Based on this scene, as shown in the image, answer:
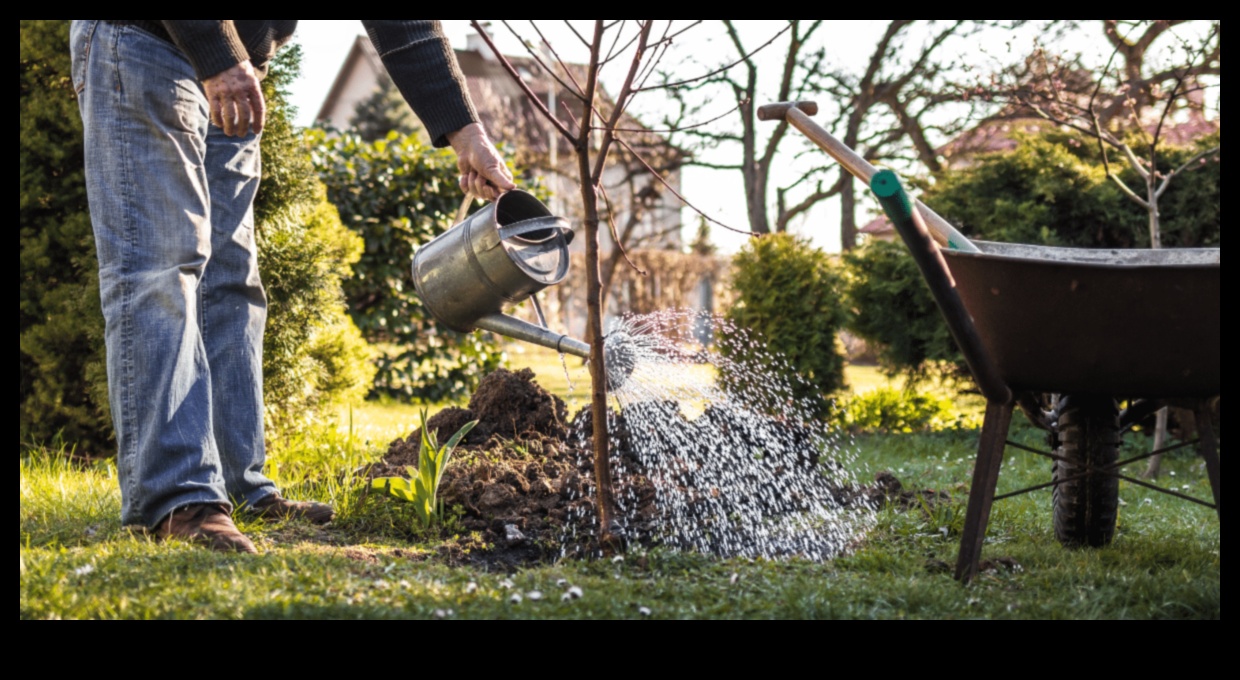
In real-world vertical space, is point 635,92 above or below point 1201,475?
above

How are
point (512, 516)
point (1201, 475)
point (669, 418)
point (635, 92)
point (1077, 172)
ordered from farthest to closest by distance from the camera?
point (1077, 172)
point (1201, 475)
point (669, 418)
point (512, 516)
point (635, 92)

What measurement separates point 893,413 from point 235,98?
158 inches

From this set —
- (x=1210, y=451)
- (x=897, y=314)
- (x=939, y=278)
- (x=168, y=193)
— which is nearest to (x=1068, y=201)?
(x=897, y=314)

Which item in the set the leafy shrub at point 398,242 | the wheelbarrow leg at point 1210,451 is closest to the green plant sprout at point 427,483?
the wheelbarrow leg at point 1210,451

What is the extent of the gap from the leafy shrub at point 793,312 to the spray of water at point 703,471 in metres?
1.63

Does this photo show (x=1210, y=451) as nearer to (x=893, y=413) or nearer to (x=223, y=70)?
(x=223, y=70)

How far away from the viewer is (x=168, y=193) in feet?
6.98

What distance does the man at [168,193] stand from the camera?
2.09 meters

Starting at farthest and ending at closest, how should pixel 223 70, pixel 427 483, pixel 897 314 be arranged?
pixel 897 314
pixel 427 483
pixel 223 70

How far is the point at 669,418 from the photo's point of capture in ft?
10.3

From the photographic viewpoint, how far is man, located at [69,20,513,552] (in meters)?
2.09
